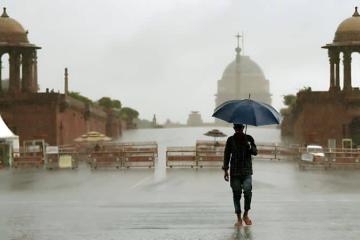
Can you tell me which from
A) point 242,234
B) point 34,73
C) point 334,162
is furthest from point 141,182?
point 34,73

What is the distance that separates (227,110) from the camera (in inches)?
656

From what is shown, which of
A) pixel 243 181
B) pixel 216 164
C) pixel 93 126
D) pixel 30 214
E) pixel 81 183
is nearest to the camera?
pixel 243 181

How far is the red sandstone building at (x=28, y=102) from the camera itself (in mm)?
67125

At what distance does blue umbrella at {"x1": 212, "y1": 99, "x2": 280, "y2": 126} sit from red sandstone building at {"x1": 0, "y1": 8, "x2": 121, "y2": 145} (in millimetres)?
49105

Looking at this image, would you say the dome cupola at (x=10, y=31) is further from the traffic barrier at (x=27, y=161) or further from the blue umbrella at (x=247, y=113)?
the blue umbrella at (x=247, y=113)

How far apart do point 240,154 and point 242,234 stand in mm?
1839

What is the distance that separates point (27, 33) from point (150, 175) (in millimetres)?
38352

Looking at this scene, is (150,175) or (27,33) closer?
(150,175)

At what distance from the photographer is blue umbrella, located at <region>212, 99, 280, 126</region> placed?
53.6ft

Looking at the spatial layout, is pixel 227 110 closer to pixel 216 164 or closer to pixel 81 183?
pixel 81 183

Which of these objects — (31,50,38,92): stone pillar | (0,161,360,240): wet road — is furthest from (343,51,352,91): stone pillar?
(0,161,360,240): wet road

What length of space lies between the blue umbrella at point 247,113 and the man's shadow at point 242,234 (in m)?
1.60

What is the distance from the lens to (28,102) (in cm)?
6775

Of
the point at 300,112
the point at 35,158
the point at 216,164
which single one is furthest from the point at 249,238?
the point at 300,112
